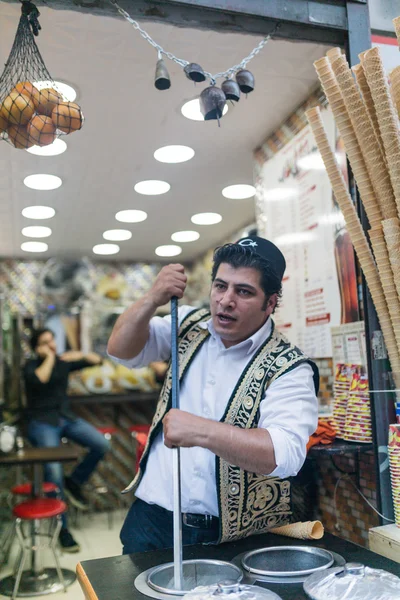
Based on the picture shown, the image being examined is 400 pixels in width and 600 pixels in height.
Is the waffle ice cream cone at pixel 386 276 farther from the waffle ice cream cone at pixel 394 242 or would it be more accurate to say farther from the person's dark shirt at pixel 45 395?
the person's dark shirt at pixel 45 395

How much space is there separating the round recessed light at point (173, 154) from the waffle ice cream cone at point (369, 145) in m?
1.62

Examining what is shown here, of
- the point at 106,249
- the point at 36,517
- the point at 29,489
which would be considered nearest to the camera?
the point at 36,517

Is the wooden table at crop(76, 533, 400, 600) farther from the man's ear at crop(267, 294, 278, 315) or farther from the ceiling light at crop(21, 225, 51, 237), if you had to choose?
the ceiling light at crop(21, 225, 51, 237)

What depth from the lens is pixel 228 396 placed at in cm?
178

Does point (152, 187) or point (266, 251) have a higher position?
point (152, 187)

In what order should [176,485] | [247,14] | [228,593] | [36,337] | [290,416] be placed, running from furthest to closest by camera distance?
1. [36,337]
2. [247,14]
3. [290,416]
4. [176,485]
5. [228,593]

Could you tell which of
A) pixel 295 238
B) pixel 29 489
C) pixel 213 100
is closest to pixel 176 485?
pixel 213 100

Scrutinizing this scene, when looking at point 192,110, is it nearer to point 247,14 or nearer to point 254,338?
point 247,14

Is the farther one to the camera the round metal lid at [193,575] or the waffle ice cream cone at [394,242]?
the waffle ice cream cone at [394,242]

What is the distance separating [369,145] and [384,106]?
0.48 feet

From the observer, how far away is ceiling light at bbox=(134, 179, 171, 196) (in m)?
3.79

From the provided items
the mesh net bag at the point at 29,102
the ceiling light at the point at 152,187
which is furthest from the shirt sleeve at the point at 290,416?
the ceiling light at the point at 152,187

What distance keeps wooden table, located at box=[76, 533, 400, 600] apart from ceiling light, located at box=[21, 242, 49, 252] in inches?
164

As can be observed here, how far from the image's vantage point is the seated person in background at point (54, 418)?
492cm
